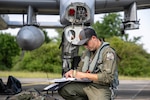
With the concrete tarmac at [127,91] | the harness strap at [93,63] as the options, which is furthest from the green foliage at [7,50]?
the harness strap at [93,63]

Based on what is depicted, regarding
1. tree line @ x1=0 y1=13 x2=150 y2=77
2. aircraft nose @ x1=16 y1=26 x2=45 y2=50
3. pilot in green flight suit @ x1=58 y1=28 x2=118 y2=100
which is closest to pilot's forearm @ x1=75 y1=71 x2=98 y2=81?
pilot in green flight suit @ x1=58 y1=28 x2=118 y2=100

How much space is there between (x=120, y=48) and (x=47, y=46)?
345 inches

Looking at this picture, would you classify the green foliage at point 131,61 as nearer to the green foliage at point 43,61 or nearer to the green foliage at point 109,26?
the green foliage at point 43,61

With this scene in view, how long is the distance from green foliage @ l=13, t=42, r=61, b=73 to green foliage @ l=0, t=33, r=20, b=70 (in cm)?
126

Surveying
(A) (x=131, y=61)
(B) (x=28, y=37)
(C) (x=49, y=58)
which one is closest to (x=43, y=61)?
(C) (x=49, y=58)

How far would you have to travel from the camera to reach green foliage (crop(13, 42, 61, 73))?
4416 cm

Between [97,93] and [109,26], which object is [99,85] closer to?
[97,93]

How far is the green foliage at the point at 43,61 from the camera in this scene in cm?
4416

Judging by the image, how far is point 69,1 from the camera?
8.24 metres

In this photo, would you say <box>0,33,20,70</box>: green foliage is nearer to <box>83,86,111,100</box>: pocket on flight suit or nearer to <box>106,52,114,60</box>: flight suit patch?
<box>83,86,111,100</box>: pocket on flight suit

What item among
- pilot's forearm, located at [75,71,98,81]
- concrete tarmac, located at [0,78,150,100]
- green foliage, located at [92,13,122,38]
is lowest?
concrete tarmac, located at [0,78,150,100]

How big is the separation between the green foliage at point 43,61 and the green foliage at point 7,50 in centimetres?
126

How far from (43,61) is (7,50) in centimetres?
455

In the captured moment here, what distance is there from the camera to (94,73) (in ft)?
12.2
